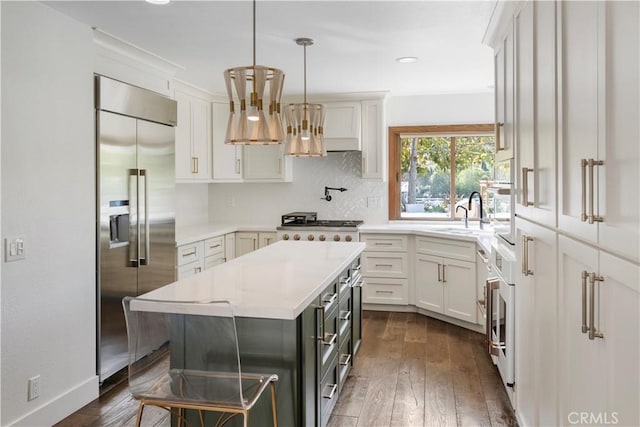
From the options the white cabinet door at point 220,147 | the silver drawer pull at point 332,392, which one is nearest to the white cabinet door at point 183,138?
the white cabinet door at point 220,147

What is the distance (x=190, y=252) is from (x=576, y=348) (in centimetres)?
354

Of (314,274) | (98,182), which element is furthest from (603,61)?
(98,182)

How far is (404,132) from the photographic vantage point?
562 cm

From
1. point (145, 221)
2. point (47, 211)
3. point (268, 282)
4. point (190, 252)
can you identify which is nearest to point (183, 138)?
point (190, 252)

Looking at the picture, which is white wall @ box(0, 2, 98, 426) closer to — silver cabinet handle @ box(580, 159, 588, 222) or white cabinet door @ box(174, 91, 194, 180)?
white cabinet door @ box(174, 91, 194, 180)

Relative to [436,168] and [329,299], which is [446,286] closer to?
[436,168]

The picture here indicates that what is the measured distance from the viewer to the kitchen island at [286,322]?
79.9 inches

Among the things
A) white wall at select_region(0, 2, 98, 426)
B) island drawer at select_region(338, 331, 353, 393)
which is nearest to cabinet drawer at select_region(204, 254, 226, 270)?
white wall at select_region(0, 2, 98, 426)

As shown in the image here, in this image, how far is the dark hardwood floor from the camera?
280cm

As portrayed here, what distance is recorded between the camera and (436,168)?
18.5 ft

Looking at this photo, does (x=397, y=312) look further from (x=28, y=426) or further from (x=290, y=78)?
(x=28, y=426)

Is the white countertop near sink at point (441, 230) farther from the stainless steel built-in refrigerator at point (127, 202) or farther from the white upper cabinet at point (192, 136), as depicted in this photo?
the stainless steel built-in refrigerator at point (127, 202)

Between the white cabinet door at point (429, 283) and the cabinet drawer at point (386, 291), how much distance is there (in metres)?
0.14

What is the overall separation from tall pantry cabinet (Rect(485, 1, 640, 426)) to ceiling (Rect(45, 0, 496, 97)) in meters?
0.85
